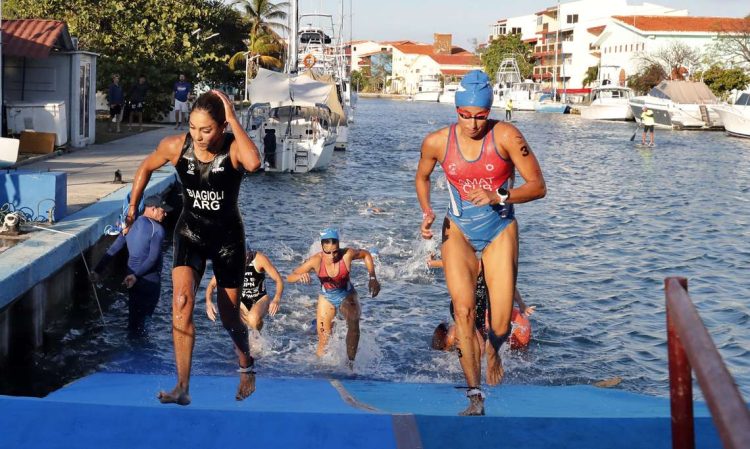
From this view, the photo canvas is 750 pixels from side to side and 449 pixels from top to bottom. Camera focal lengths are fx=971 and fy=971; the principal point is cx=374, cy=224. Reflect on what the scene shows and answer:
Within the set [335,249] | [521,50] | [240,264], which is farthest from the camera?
[521,50]

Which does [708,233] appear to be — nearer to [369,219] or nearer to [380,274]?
[369,219]

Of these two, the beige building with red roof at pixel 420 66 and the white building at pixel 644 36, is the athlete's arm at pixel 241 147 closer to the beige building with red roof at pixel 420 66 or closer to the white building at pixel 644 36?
the white building at pixel 644 36

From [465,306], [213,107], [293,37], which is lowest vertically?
[465,306]

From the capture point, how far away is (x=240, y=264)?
22.2ft

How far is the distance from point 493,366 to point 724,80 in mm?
69919

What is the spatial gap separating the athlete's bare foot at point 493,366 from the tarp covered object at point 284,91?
24.9 meters

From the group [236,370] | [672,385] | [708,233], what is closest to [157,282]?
[236,370]

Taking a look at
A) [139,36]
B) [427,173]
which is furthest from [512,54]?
[427,173]

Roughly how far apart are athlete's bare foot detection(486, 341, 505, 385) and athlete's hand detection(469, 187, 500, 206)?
1510 mm

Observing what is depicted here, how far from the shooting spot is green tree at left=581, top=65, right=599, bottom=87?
111625 mm

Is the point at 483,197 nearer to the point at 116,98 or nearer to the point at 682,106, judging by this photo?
the point at 116,98

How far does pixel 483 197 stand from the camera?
652cm

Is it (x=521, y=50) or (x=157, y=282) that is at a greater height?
(x=521, y=50)

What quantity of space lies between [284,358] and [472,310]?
563 centimetres
